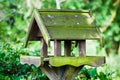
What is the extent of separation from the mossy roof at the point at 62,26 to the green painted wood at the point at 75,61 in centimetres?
13

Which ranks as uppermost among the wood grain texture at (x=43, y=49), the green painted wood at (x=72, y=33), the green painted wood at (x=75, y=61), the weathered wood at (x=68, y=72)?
the green painted wood at (x=72, y=33)

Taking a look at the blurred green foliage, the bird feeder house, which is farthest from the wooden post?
the blurred green foliage

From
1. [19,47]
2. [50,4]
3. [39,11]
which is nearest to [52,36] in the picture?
[39,11]

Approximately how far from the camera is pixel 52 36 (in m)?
3.09

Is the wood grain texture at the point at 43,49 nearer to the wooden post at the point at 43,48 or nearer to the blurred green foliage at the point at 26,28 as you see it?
the wooden post at the point at 43,48

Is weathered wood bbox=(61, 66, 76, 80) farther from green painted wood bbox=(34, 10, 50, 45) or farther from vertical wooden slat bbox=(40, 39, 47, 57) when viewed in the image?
green painted wood bbox=(34, 10, 50, 45)

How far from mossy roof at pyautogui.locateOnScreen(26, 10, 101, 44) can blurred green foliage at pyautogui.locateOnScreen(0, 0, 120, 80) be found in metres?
0.65

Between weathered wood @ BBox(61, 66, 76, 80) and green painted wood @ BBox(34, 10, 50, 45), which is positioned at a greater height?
green painted wood @ BBox(34, 10, 50, 45)

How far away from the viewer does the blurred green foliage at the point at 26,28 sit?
3.93 meters

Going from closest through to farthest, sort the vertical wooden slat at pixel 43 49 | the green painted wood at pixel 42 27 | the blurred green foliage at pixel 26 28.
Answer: the green painted wood at pixel 42 27 → the vertical wooden slat at pixel 43 49 → the blurred green foliage at pixel 26 28

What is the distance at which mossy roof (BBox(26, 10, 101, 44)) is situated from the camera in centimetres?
313

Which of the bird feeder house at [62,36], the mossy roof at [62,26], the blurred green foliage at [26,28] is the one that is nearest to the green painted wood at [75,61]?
the bird feeder house at [62,36]

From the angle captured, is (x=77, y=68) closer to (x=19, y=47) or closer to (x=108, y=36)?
(x=19, y=47)

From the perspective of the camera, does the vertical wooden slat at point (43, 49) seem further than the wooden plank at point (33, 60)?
Yes
